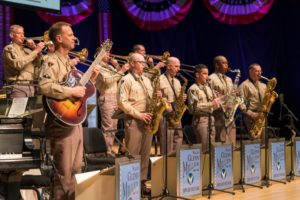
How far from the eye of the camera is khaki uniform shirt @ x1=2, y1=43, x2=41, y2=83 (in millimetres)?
6480

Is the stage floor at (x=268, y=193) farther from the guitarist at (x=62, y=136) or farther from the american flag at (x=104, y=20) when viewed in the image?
the american flag at (x=104, y=20)

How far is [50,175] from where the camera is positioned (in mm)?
4402

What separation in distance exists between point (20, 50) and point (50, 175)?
2.75 meters

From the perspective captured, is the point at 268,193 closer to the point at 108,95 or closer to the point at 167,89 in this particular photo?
the point at 167,89

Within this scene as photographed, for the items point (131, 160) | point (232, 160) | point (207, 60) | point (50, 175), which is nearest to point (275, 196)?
point (232, 160)

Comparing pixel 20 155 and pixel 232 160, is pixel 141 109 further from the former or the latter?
pixel 20 155

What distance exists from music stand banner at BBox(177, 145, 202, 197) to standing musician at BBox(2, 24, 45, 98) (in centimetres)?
210

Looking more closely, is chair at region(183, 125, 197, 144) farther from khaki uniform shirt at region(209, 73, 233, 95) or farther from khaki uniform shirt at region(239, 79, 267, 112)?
khaki uniform shirt at region(239, 79, 267, 112)

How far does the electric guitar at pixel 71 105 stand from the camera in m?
4.15

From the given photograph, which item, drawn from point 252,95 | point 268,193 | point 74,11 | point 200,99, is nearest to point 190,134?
point 200,99

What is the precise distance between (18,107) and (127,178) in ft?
3.49

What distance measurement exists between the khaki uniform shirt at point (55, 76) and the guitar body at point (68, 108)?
0.05m

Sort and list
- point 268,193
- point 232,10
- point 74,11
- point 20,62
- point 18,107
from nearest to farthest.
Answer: point 18,107 < point 268,193 < point 20,62 < point 74,11 < point 232,10

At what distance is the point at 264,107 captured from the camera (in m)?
7.89
